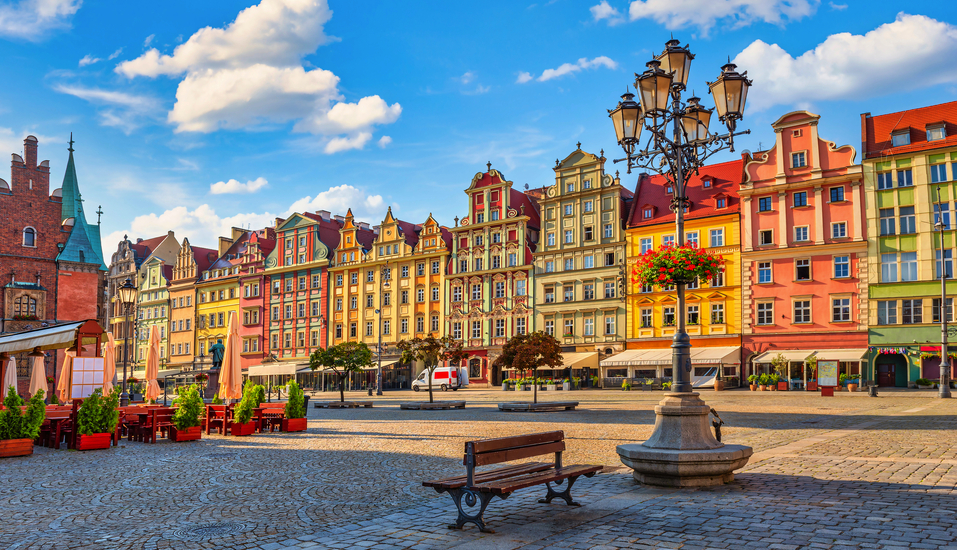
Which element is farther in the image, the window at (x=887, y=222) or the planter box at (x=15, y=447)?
the window at (x=887, y=222)

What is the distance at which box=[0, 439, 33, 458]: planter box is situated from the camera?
13.1m

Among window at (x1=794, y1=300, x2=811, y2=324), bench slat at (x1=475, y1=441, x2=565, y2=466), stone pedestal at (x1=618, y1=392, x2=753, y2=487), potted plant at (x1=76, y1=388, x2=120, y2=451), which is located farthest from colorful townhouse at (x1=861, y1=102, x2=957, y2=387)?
potted plant at (x1=76, y1=388, x2=120, y2=451)

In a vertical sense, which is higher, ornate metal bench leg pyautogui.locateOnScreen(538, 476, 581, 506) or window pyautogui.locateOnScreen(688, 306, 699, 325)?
window pyautogui.locateOnScreen(688, 306, 699, 325)

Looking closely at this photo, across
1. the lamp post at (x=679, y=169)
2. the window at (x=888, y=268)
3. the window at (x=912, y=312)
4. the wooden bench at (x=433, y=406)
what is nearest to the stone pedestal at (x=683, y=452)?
the lamp post at (x=679, y=169)

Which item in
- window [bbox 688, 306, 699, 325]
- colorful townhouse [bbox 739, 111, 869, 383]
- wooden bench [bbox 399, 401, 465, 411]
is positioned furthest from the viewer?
window [bbox 688, 306, 699, 325]

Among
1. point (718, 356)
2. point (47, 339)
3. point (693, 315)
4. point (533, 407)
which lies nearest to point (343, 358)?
point (533, 407)

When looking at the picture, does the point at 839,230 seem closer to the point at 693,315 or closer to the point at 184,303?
the point at 693,315

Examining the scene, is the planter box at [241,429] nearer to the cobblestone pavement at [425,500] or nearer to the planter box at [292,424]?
the planter box at [292,424]

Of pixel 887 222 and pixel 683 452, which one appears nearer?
pixel 683 452

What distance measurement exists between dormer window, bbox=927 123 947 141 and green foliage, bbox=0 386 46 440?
44878 mm

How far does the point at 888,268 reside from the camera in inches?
1624

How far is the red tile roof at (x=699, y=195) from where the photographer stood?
4784cm

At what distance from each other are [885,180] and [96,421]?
42238 millimetres

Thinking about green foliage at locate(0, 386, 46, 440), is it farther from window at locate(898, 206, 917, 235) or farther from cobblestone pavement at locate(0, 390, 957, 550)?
window at locate(898, 206, 917, 235)
